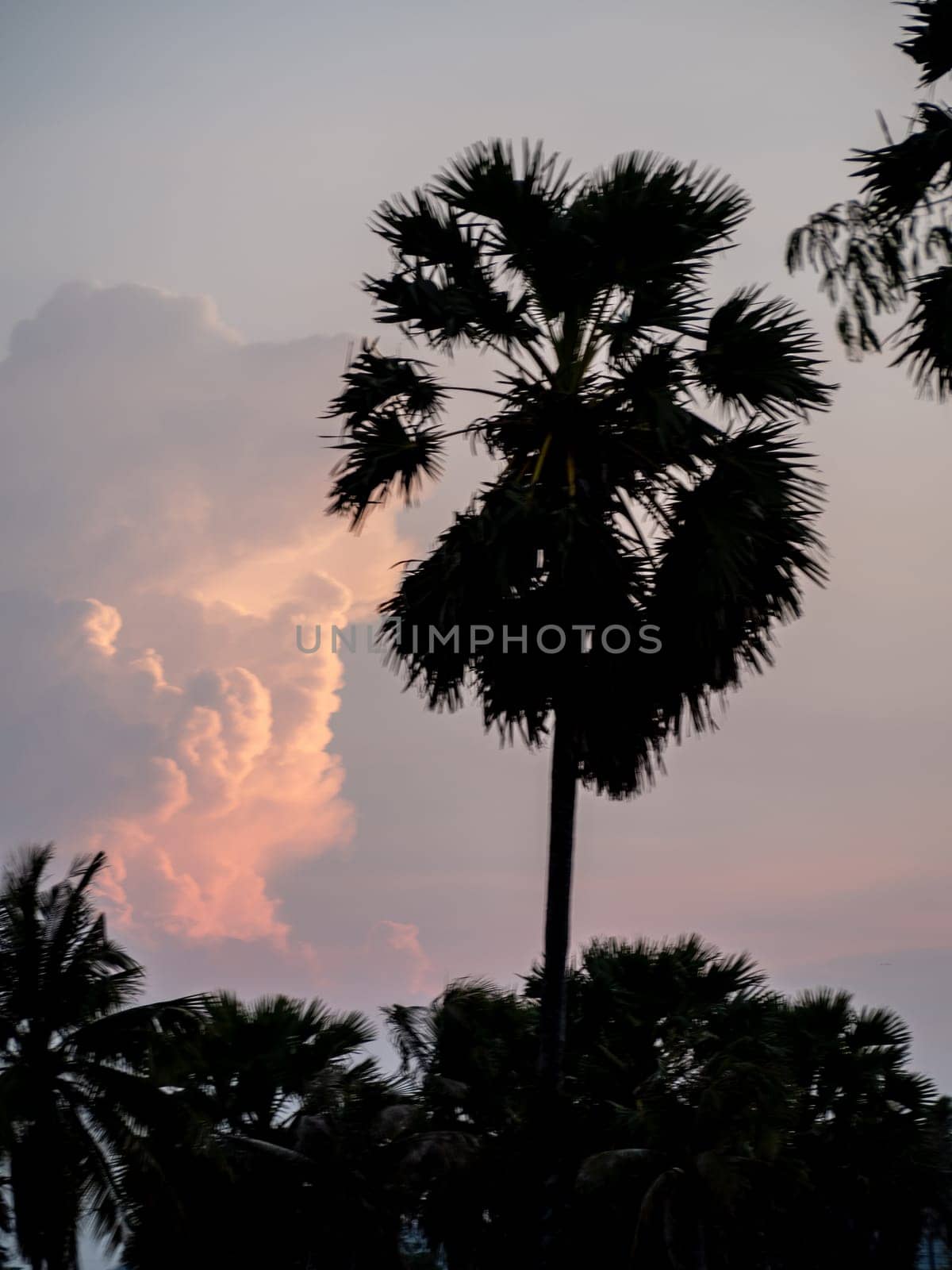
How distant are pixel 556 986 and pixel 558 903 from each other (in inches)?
37.6

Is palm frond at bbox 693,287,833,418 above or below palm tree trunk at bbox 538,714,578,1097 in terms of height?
above

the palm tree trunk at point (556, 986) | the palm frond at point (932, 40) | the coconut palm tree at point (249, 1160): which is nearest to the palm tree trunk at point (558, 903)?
the palm tree trunk at point (556, 986)

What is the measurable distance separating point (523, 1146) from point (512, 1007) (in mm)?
3352

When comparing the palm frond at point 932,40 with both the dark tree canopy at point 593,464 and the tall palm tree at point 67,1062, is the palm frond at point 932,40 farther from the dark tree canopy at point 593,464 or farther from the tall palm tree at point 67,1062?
the tall palm tree at point 67,1062

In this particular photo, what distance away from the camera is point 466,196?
17.7 metres

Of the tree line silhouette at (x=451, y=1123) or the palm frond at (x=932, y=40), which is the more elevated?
the palm frond at (x=932, y=40)

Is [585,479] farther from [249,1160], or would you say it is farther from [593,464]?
[249,1160]

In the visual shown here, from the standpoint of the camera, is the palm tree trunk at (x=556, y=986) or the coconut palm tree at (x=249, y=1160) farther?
the coconut palm tree at (x=249, y=1160)

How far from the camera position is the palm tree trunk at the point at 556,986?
53.7ft

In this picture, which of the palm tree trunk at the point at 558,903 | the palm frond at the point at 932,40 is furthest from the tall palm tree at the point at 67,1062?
the palm frond at the point at 932,40

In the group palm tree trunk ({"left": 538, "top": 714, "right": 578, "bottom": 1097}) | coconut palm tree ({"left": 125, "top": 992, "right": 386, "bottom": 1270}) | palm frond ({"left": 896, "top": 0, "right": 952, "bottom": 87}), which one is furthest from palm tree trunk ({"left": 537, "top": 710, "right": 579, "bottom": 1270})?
palm frond ({"left": 896, "top": 0, "right": 952, "bottom": 87})

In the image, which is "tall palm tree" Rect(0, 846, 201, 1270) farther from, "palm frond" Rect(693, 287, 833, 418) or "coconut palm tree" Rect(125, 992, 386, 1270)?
"palm frond" Rect(693, 287, 833, 418)

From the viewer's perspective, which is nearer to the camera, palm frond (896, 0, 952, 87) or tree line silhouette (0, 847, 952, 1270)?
palm frond (896, 0, 952, 87)

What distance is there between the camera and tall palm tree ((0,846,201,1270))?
712 inches
